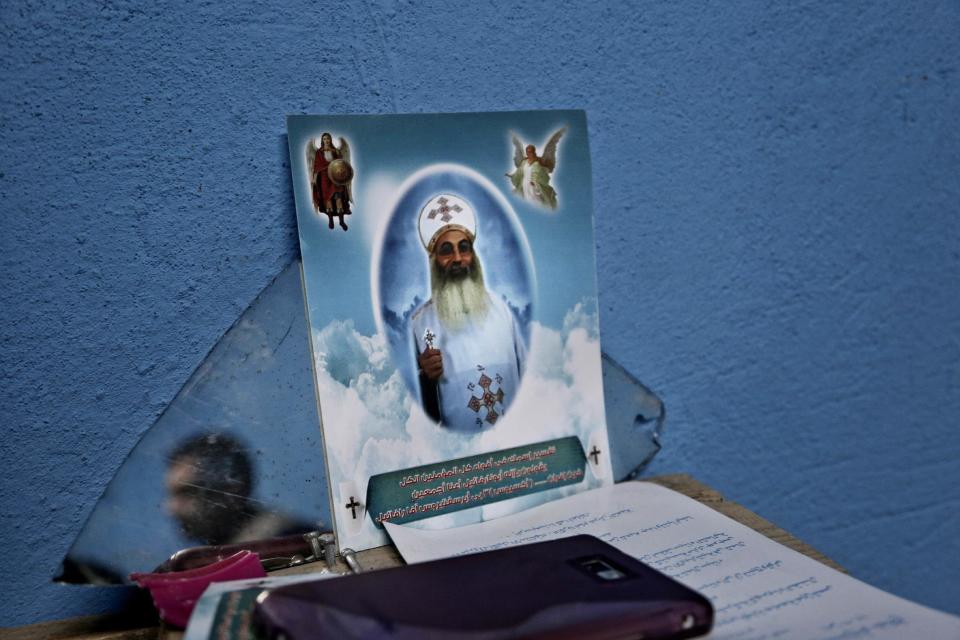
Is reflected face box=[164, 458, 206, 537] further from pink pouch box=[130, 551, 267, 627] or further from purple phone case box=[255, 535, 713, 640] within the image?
purple phone case box=[255, 535, 713, 640]

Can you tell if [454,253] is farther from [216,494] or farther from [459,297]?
[216,494]

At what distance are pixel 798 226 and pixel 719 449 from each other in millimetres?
208

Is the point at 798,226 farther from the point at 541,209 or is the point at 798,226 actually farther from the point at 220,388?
the point at 220,388

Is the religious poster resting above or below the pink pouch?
above

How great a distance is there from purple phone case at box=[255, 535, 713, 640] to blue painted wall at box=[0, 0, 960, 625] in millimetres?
235

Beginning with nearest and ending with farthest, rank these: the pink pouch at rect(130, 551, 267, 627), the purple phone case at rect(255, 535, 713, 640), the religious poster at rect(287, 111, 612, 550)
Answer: the purple phone case at rect(255, 535, 713, 640) → the pink pouch at rect(130, 551, 267, 627) → the religious poster at rect(287, 111, 612, 550)

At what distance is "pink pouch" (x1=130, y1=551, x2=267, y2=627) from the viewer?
1.55 ft

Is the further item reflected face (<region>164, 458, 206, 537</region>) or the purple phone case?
reflected face (<region>164, 458, 206, 537</region>)

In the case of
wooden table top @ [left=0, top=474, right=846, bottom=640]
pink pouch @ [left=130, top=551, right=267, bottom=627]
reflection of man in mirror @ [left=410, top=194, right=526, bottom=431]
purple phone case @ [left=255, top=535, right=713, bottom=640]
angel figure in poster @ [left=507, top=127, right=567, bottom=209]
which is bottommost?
wooden table top @ [left=0, top=474, right=846, bottom=640]

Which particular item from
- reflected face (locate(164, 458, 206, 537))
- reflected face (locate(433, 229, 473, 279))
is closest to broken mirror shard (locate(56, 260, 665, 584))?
reflected face (locate(164, 458, 206, 537))

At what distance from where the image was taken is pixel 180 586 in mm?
475

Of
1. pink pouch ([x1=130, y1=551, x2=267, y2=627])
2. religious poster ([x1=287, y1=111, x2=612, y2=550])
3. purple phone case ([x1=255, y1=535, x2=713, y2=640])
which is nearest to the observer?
purple phone case ([x1=255, y1=535, x2=713, y2=640])

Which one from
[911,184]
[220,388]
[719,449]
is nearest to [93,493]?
[220,388]

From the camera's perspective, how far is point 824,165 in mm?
735
